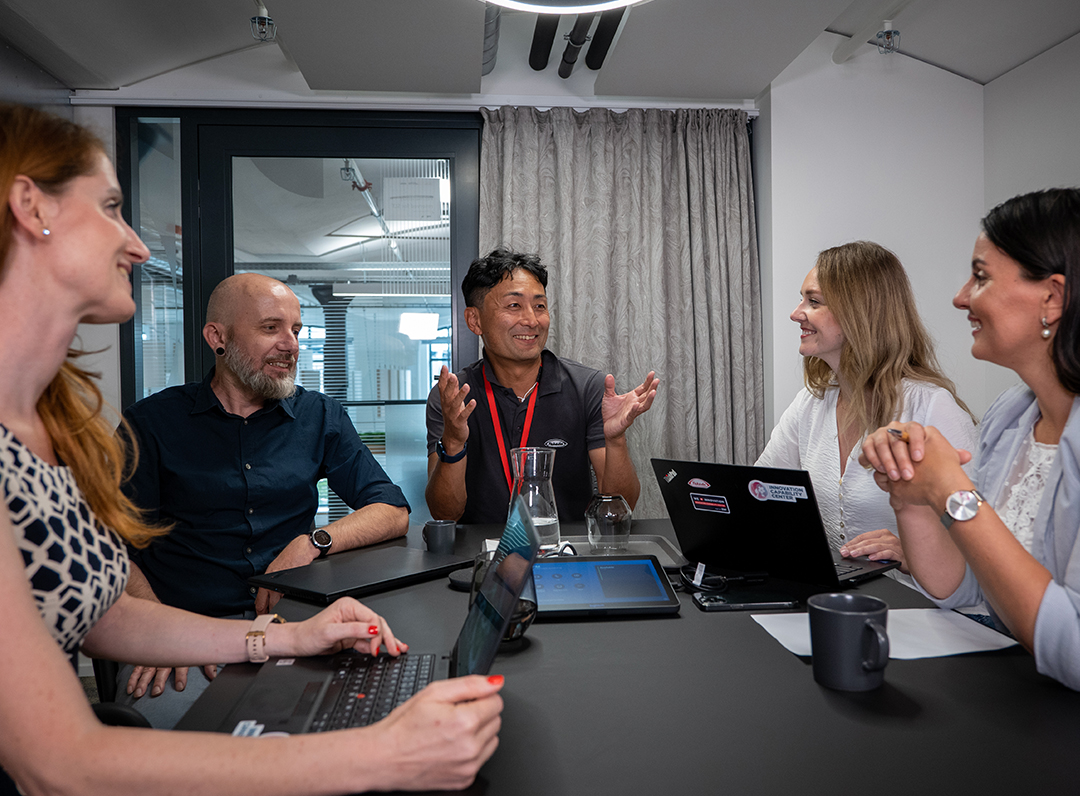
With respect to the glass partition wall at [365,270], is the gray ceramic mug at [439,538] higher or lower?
lower

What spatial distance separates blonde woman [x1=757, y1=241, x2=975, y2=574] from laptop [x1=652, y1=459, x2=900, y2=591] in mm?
570

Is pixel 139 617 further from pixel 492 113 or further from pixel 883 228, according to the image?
pixel 883 228

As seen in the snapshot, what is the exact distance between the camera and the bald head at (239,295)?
224 centimetres

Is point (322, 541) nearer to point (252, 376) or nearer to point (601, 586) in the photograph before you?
point (252, 376)

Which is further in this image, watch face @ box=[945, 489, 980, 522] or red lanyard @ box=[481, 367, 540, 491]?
red lanyard @ box=[481, 367, 540, 491]

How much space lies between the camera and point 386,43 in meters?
2.81

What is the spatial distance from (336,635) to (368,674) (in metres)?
0.08

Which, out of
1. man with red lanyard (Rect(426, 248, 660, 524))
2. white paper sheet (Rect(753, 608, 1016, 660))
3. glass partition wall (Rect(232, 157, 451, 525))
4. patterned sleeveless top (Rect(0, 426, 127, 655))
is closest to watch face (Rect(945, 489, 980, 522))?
white paper sheet (Rect(753, 608, 1016, 660))

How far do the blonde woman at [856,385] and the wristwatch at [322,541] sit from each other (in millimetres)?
1343

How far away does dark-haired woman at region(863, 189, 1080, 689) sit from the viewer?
107 centimetres

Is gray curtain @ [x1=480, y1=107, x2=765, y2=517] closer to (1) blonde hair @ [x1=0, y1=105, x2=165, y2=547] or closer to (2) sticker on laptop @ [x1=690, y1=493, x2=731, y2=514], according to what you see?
(2) sticker on laptop @ [x1=690, y1=493, x2=731, y2=514]

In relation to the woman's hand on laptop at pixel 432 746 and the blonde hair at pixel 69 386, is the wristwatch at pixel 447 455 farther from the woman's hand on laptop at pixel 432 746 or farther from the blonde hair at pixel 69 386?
the woman's hand on laptop at pixel 432 746

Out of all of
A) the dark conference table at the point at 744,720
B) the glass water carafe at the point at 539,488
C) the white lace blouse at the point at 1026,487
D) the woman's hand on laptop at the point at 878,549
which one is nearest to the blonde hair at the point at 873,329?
the woman's hand on laptop at the point at 878,549

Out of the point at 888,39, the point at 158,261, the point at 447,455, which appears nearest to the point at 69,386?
the point at 447,455
